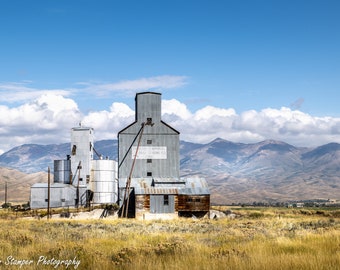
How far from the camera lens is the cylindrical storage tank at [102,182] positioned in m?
64.9

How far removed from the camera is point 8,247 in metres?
16.0

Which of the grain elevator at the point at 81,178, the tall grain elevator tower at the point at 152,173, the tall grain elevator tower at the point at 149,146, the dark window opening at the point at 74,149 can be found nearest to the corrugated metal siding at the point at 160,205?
the tall grain elevator tower at the point at 152,173

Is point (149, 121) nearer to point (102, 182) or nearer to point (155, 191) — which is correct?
point (155, 191)

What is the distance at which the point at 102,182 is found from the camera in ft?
214

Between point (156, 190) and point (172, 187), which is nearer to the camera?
point (156, 190)

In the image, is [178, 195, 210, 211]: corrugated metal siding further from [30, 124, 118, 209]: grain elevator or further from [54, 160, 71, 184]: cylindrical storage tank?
[54, 160, 71, 184]: cylindrical storage tank

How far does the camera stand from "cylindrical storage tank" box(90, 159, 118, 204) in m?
64.9

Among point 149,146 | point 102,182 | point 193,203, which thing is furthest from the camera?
point 102,182

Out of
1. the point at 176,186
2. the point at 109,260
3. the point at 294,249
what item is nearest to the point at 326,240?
the point at 294,249

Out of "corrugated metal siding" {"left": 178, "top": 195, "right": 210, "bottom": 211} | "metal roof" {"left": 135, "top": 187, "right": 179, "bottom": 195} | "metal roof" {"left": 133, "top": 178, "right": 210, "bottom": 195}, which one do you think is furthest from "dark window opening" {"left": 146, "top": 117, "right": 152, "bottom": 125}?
"corrugated metal siding" {"left": 178, "top": 195, "right": 210, "bottom": 211}

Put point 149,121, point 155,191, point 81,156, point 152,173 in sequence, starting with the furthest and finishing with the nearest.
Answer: point 81,156
point 149,121
point 152,173
point 155,191

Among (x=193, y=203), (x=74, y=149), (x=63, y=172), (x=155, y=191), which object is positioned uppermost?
(x=74, y=149)

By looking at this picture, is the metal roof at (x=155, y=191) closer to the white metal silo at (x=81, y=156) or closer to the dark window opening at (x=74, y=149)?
the white metal silo at (x=81, y=156)

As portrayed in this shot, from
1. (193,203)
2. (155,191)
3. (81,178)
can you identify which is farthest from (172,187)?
(81,178)
